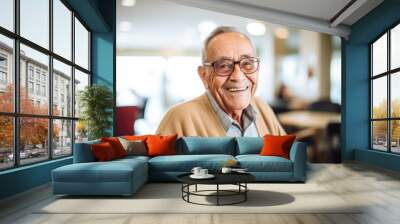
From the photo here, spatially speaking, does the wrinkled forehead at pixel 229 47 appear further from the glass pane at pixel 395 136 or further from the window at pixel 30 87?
the window at pixel 30 87

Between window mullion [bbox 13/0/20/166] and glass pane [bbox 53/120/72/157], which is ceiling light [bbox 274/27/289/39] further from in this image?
window mullion [bbox 13/0/20/166]

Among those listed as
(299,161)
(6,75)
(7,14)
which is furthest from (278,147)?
(7,14)

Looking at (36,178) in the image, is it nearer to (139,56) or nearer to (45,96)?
(45,96)

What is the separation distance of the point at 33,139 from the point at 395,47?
7.02 m

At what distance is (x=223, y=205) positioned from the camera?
14.5 feet

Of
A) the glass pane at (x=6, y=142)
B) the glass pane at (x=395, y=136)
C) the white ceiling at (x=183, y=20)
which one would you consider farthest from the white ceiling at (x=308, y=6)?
the glass pane at (x=6, y=142)

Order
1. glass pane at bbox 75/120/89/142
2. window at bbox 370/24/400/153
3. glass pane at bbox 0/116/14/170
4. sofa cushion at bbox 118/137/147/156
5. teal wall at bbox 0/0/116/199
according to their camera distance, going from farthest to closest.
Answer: window at bbox 370/24/400/153 → glass pane at bbox 75/120/89/142 → sofa cushion at bbox 118/137/147/156 → teal wall at bbox 0/0/116/199 → glass pane at bbox 0/116/14/170

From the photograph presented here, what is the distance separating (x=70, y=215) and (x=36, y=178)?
1878 millimetres

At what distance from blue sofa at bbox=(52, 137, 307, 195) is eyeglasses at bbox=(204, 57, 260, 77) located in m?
1.78

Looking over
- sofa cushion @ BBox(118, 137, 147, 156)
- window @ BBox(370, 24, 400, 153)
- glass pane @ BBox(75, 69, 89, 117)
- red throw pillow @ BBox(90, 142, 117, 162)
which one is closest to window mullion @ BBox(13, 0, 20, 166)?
red throw pillow @ BBox(90, 142, 117, 162)

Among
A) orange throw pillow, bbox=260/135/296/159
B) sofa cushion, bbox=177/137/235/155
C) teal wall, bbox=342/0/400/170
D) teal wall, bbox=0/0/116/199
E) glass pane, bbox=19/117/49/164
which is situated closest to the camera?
glass pane, bbox=19/117/49/164

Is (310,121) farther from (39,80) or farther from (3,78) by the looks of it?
(3,78)

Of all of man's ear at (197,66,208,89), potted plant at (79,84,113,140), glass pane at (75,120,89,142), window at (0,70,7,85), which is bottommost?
glass pane at (75,120,89,142)

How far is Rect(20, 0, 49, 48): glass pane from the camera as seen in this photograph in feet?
17.7
